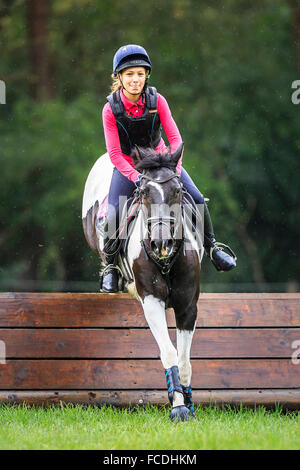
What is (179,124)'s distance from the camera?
14.6 meters

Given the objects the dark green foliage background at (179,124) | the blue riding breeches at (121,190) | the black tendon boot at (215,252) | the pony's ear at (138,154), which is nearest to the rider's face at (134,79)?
the pony's ear at (138,154)

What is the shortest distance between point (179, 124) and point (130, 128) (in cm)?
977

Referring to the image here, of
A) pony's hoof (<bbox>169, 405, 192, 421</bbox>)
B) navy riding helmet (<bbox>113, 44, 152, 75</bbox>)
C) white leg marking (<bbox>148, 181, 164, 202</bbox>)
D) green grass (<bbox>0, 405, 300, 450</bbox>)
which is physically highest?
navy riding helmet (<bbox>113, 44, 152, 75</bbox>)

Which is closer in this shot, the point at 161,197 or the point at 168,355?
the point at 161,197

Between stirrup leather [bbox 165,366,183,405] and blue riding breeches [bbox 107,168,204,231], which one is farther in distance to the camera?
blue riding breeches [bbox 107,168,204,231]

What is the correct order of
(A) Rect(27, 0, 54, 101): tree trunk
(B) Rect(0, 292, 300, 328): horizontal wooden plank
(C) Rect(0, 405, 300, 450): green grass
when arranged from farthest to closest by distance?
(A) Rect(27, 0, 54, 101): tree trunk → (B) Rect(0, 292, 300, 328): horizontal wooden plank → (C) Rect(0, 405, 300, 450): green grass

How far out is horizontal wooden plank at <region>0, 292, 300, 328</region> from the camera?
5.23 metres

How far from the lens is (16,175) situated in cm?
1362

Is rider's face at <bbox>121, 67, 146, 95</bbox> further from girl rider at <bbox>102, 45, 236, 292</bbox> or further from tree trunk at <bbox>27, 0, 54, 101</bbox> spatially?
tree trunk at <bbox>27, 0, 54, 101</bbox>

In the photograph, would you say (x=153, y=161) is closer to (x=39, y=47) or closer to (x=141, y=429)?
(x=141, y=429)

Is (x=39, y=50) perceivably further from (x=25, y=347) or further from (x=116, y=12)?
(x=25, y=347)

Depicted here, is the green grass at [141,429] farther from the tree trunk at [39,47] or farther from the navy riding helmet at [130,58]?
the tree trunk at [39,47]

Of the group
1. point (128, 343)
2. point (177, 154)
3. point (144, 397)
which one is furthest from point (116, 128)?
point (144, 397)

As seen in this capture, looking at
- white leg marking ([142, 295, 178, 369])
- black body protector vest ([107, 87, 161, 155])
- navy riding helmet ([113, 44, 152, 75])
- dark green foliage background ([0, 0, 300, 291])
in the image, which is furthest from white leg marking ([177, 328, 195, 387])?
dark green foliage background ([0, 0, 300, 291])
